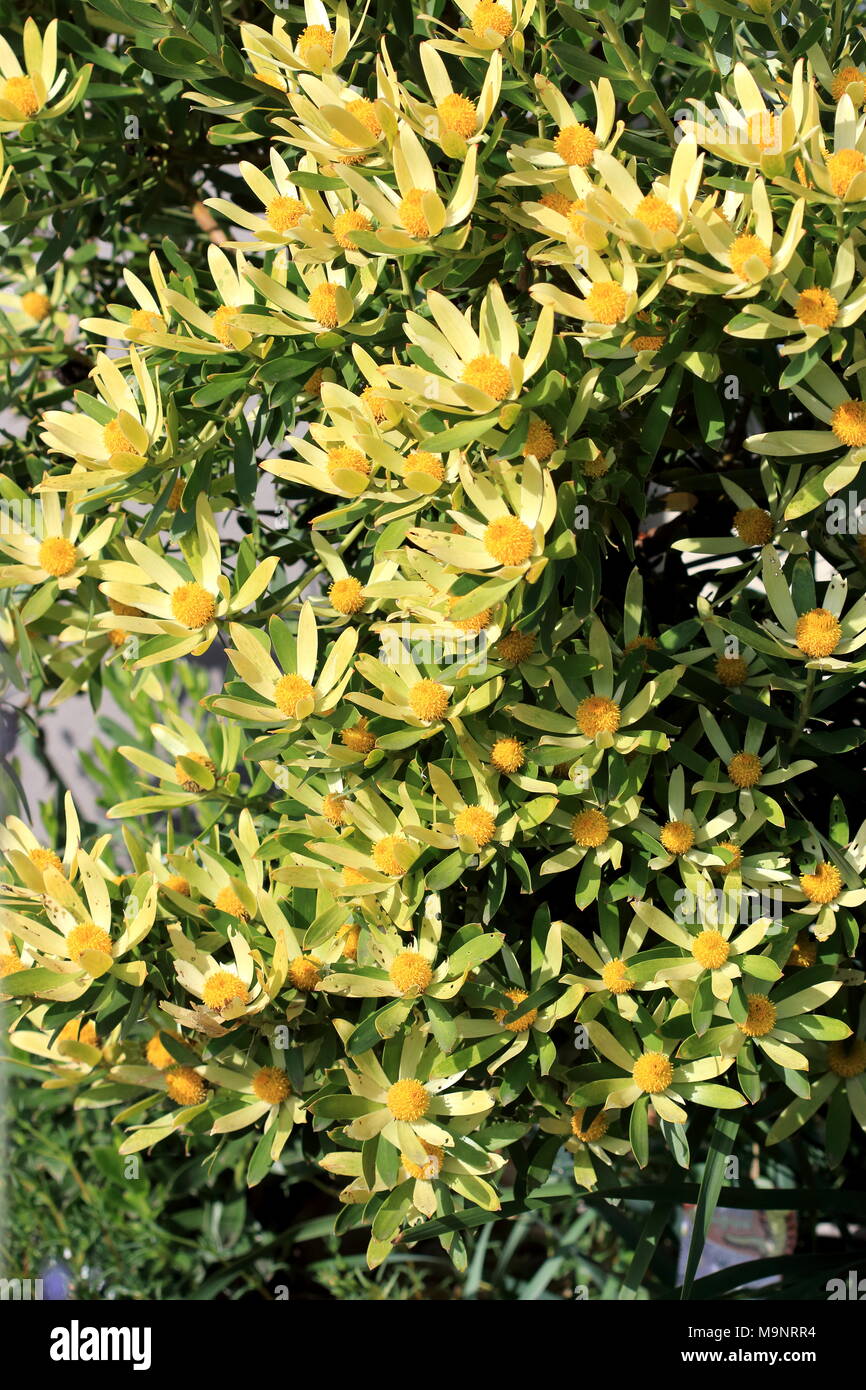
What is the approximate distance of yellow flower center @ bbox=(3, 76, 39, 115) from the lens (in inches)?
39.7

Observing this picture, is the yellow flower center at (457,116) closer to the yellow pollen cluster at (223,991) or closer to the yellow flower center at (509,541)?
the yellow flower center at (509,541)

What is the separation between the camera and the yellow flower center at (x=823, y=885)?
920mm

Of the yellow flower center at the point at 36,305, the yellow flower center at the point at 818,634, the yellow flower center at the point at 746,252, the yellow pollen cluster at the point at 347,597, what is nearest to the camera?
the yellow flower center at the point at 746,252

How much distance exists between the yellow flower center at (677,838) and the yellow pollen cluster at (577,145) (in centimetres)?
49

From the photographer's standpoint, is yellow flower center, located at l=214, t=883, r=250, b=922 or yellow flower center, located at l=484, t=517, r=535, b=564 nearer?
yellow flower center, located at l=484, t=517, r=535, b=564

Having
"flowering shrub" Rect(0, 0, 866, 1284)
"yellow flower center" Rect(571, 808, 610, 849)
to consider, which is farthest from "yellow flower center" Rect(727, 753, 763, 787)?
"yellow flower center" Rect(571, 808, 610, 849)

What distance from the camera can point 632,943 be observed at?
3.07ft

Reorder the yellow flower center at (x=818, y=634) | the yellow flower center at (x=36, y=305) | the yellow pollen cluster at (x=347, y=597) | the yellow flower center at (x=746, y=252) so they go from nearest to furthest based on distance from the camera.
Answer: the yellow flower center at (x=746, y=252), the yellow flower center at (x=818, y=634), the yellow pollen cluster at (x=347, y=597), the yellow flower center at (x=36, y=305)

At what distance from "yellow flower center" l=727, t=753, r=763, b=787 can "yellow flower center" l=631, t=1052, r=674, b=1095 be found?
217mm

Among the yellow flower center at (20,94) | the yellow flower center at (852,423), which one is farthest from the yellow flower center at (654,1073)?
the yellow flower center at (20,94)

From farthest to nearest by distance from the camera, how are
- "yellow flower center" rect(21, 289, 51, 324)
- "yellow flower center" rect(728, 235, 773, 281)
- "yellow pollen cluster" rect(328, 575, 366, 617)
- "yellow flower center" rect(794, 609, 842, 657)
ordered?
"yellow flower center" rect(21, 289, 51, 324) → "yellow pollen cluster" rect(328, 575, 366, 617) → "yellow flower center" rect(794, 609, 842, 657) → "yellow flower center" rect(728, 235, 773, 281)

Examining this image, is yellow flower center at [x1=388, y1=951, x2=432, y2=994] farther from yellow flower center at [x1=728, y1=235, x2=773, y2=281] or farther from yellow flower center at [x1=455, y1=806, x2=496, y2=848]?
yellow flower center at [x1=728, y1=235, x2=773, y2=281]

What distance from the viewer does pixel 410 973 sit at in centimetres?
88
